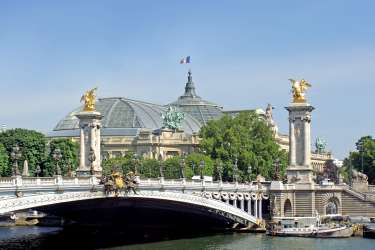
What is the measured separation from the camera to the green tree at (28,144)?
90062mm

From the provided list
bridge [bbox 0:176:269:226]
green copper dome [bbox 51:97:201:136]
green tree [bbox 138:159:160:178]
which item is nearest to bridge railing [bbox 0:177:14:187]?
bridge [bbox 0:176:269:226]

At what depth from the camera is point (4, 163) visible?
276 feet

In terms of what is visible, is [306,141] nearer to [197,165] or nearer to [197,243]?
[197,165]

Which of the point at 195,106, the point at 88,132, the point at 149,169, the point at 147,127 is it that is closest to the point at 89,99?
the point at 88,132

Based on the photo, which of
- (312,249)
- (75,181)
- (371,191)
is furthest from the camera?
(371,191)

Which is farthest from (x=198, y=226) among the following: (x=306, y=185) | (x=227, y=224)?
(x=306, y=185)

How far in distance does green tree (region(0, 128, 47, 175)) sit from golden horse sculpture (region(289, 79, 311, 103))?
2873cm

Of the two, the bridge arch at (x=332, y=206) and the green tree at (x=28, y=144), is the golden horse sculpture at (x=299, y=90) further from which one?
the green tree at (x=28, y=144)

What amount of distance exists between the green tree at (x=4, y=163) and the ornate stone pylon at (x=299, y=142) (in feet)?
93.3

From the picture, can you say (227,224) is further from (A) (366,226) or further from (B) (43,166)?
(B) (43,166)

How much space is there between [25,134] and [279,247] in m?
40.0

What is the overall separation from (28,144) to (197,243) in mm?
32949

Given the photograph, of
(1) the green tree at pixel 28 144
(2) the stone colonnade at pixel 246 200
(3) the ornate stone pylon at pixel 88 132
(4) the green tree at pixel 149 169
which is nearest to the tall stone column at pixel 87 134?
(3) the ornate stone pylon at pixel 88 132

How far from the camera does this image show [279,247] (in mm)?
62000
